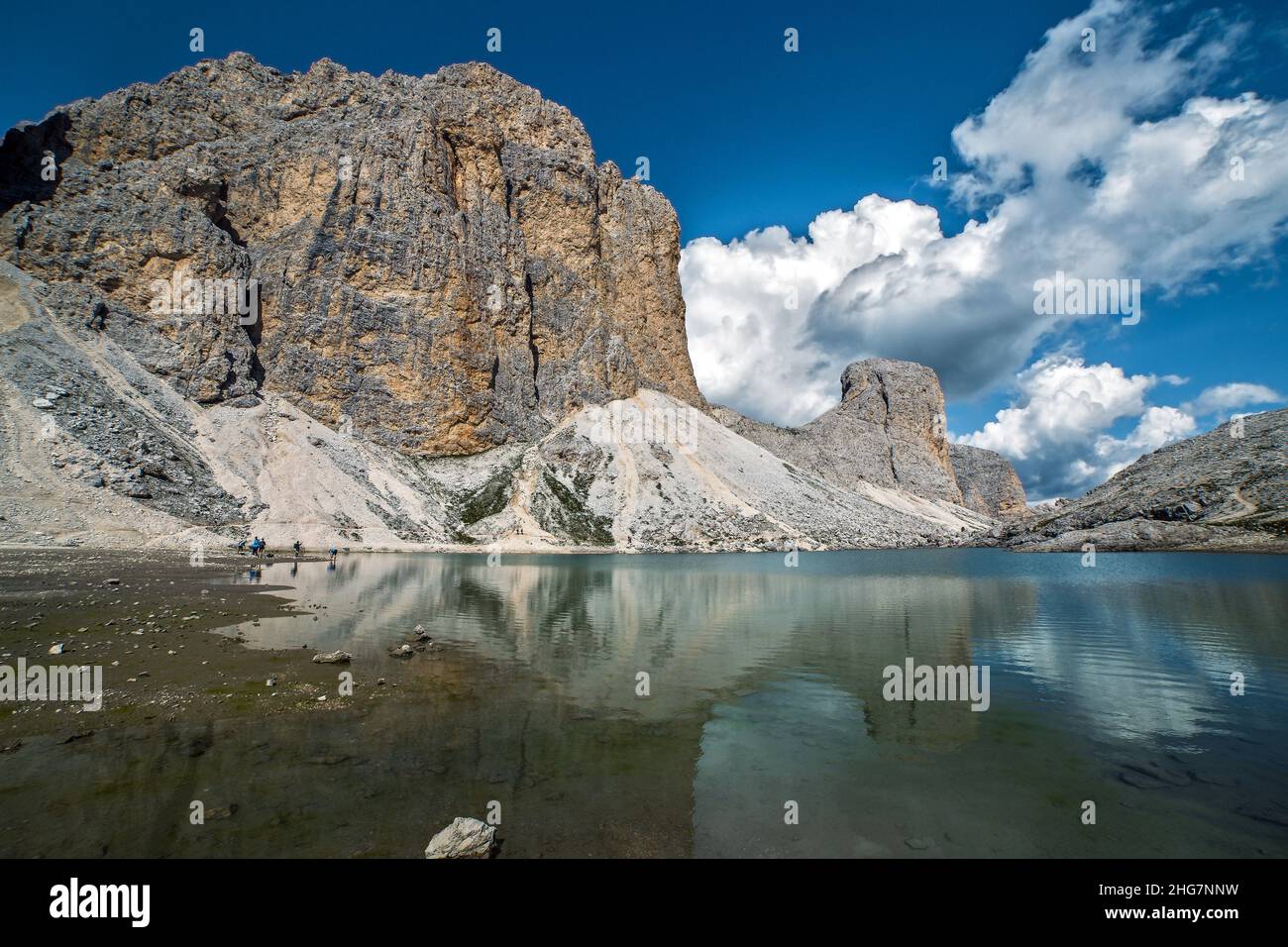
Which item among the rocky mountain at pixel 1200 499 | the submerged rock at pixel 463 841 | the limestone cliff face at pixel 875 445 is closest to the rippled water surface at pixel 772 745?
the submerged rock at pixel 463 841

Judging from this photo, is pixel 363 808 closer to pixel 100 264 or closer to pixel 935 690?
pixel 935 690

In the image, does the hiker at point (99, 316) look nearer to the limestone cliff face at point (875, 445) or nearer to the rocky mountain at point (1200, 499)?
the limestone cliff face at point (875, 445)

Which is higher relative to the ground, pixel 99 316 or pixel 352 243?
pixel 352 243

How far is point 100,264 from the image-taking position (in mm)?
86812

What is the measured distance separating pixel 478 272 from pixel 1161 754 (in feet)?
413

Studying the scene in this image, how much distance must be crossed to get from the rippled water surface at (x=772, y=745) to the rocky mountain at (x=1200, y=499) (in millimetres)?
65035

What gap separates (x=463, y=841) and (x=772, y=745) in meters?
6.42

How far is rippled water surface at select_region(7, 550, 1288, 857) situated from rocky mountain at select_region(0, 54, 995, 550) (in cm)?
5192

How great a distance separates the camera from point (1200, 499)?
3095 inches

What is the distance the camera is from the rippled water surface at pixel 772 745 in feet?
26.6

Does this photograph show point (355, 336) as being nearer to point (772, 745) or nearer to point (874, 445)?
point (772, 745)

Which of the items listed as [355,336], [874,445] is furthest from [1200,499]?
[355,336]

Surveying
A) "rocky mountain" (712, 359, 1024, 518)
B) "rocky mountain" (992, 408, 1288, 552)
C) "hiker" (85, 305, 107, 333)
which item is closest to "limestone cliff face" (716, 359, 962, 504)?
"rocky mountain" (712, 359, 1024, 518)
